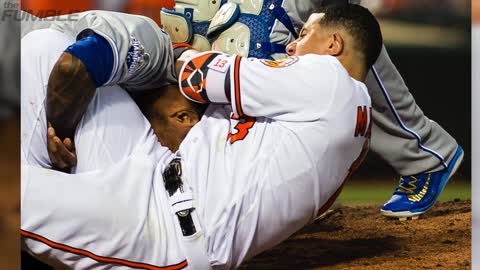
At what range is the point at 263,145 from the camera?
1.48 m

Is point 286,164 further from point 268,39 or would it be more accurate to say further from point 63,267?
point 63,267

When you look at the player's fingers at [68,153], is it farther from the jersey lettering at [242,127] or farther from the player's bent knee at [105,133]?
the jersey lettering at [242,127]

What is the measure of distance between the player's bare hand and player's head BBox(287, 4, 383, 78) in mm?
529

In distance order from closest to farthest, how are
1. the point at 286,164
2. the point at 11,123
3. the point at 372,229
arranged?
the point at 286,164, the point at 11,123, the point at 372,229

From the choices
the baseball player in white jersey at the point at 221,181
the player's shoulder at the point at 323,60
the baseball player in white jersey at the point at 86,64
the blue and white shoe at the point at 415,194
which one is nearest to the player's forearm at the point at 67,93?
the baseball player in white jersey at the point at 86,64

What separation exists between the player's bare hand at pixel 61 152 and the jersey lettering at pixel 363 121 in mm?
602

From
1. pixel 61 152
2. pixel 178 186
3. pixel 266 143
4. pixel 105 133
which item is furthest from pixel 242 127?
pixel 61 152

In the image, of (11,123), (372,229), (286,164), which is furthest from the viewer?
(372,229)

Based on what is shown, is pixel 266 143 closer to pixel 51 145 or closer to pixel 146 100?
pixel 146 100

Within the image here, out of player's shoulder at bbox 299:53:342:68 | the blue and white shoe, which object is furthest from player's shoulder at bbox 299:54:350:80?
the blue and white shoe

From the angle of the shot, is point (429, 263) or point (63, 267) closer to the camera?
point (63, 267)

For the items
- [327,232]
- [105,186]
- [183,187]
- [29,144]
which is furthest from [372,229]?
[29,144]

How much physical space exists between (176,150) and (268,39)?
0.33 metres

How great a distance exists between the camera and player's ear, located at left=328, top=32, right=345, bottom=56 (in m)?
1.54
